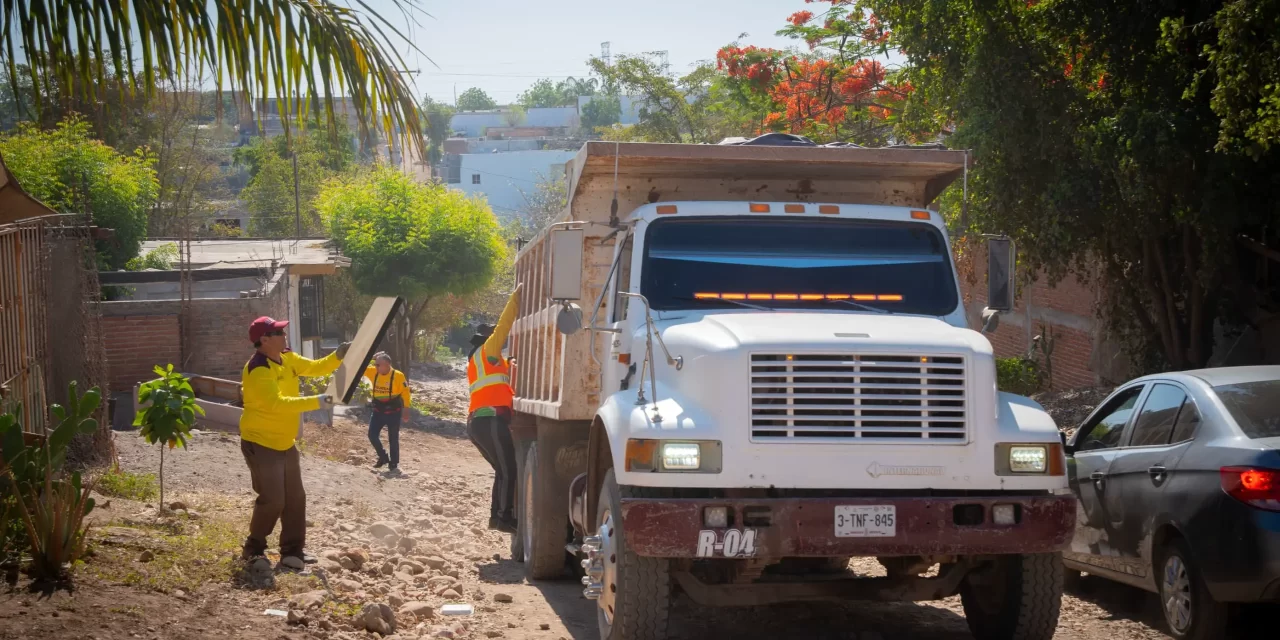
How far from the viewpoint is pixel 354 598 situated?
763cm

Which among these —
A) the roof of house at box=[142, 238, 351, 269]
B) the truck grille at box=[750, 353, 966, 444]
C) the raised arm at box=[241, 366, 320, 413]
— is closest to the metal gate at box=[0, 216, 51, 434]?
the raised arm at box=[241, 366, 320, 413]

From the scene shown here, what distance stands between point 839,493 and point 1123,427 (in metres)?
2.69

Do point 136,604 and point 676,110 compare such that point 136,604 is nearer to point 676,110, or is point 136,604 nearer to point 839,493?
point 839,493

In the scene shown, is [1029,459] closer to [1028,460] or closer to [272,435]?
[1028,460]

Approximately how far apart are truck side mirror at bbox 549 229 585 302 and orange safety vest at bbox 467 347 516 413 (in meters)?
3.81

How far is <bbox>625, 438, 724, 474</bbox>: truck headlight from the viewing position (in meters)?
5.68

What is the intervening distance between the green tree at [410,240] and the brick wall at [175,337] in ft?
30.9

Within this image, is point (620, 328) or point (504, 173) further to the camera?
point (504, 173)

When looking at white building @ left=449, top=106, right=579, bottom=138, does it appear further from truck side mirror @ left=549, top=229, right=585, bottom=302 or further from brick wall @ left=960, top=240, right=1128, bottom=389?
truck side mirror @ left=549, top=229, right=585, bottom=302

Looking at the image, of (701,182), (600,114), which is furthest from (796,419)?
(600,114)

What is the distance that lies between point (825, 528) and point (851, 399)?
603 millimetres

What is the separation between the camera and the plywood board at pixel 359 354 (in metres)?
8.12

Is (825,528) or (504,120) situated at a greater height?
(504,120)

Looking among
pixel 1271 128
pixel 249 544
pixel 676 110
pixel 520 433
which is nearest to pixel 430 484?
pixel 520 433
